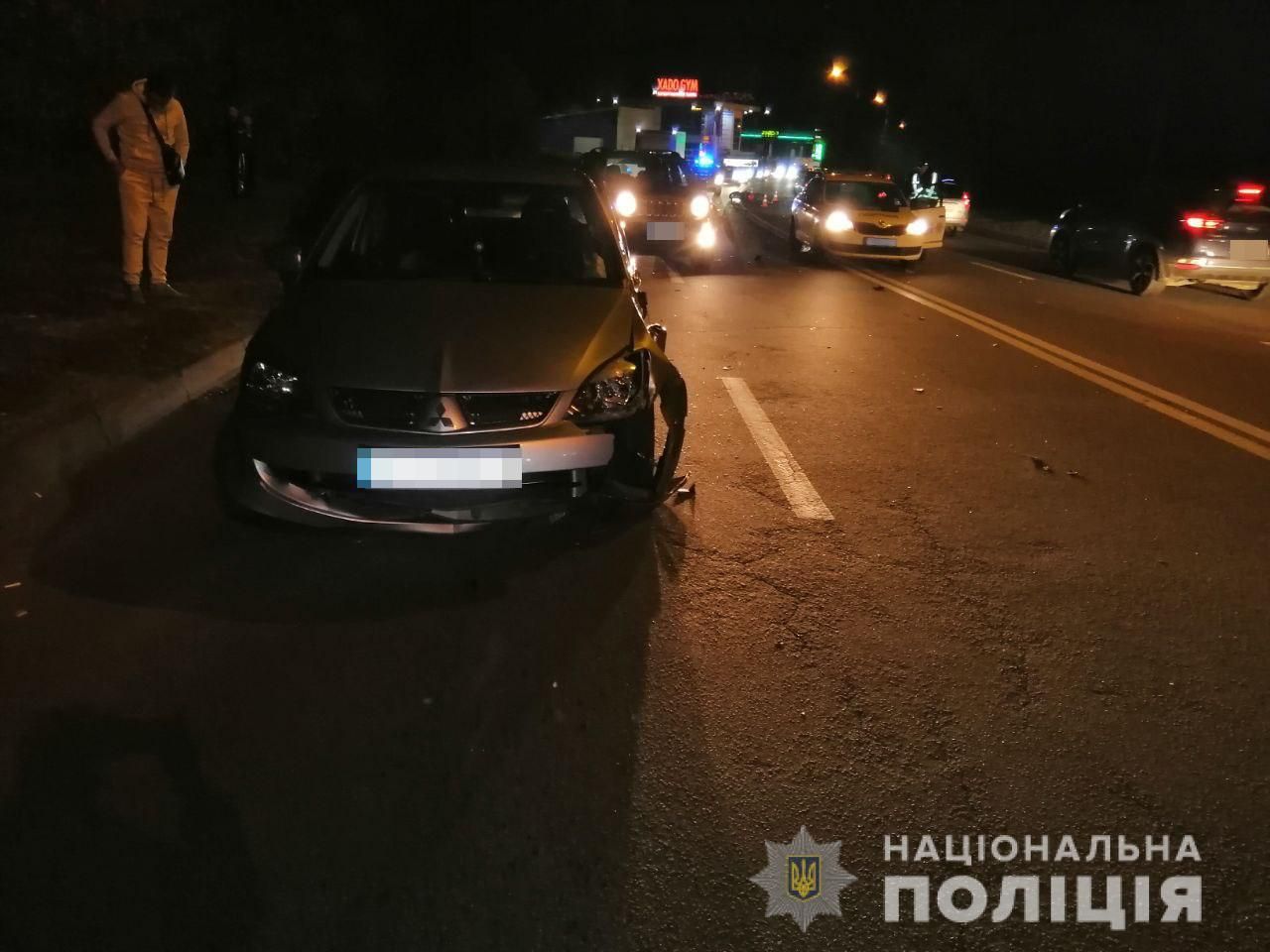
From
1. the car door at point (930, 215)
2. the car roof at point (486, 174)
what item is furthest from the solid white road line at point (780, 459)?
the car door at point (930, 215)

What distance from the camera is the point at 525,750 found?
3.46 metres

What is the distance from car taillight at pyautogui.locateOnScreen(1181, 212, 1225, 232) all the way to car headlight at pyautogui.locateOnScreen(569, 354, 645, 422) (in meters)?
14.0

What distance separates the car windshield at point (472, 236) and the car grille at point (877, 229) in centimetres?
1282

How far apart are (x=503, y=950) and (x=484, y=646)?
1.59 meters

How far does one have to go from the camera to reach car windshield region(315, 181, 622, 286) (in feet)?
18.9

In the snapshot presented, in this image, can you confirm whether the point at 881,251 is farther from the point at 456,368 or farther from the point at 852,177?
the point at 456,368

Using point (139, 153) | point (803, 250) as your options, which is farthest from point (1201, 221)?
point (139, 153)

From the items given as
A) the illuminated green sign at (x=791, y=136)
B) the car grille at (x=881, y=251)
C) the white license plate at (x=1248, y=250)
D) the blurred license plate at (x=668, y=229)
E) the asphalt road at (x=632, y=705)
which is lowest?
Result: the asphalt road at (x=632, y=705)

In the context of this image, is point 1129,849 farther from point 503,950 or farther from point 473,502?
point 473,502

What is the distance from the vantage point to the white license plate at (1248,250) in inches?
610

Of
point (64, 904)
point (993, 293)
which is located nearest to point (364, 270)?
point (64, 904)

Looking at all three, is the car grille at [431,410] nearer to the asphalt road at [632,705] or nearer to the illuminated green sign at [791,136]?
the asphalt road at [632,705]

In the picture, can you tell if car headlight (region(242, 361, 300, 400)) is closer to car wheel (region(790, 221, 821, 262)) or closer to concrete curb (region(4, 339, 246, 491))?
concrete curb (region(4, 339, 246, 491))

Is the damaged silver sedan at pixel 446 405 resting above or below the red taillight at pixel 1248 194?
below
